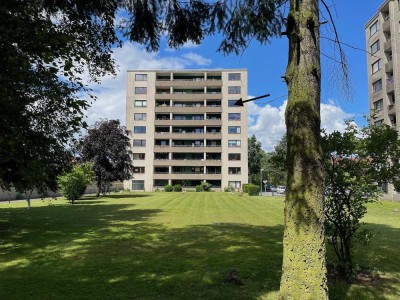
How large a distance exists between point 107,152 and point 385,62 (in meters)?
36.2

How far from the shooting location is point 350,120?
7.90m

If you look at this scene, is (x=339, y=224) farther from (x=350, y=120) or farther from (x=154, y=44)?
(x=154, y=44)

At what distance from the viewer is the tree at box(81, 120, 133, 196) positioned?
46688mm

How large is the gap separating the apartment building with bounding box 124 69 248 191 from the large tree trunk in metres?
71.2

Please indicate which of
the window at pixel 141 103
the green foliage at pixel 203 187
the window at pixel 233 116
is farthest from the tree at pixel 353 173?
the window at pixel 141 103

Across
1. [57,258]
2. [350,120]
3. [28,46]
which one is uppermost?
[28,46]

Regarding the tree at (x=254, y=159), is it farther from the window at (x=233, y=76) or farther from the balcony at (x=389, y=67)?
the balcony at (x=389, y=67)

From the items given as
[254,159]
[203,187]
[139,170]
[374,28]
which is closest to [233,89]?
[203,187]

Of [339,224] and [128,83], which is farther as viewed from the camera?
[128,83]

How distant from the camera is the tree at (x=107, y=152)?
153ft

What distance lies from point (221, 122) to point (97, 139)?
35.2m

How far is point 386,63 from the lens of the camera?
143ft

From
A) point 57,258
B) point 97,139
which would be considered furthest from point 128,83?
point 57,258

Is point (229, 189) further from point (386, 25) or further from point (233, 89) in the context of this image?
point (386, 25)
